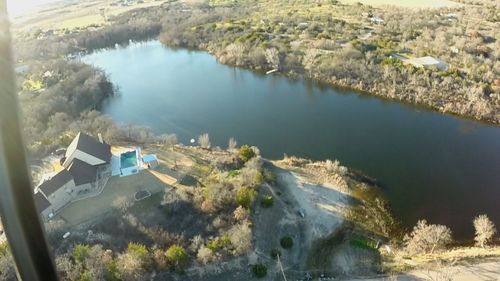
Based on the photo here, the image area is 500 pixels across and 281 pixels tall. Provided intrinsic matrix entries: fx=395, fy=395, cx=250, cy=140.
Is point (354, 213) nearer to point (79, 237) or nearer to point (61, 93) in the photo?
point (79, 237)

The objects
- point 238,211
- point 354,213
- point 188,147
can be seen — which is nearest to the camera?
point 238,211

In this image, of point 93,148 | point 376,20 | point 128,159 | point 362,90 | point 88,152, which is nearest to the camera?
point 88,152

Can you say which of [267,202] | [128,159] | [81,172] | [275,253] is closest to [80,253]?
[81,172]

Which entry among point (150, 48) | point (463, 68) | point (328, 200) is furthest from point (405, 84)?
point (150, 48)

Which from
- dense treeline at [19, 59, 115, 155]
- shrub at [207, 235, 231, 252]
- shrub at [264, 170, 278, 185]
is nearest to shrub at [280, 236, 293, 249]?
shrub at [207, 235, 231, 252]

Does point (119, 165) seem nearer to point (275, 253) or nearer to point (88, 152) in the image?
point (88, 152)

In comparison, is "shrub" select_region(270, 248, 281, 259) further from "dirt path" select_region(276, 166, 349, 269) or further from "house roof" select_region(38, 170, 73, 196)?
"house roof" select_region(38, 170, 73, 196)

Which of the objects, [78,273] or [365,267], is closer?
[78,273]
